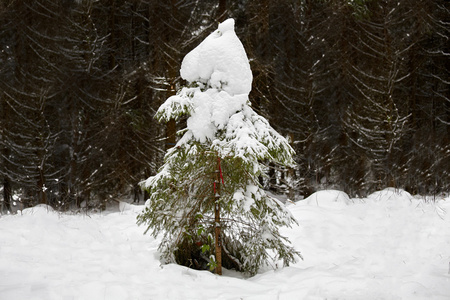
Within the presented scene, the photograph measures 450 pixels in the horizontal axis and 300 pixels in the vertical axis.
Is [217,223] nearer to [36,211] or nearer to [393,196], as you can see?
[36,211]

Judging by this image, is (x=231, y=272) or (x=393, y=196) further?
(x=393, y=196)

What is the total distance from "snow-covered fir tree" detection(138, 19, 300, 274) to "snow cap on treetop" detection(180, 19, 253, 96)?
0.05 ft

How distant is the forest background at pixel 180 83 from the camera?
13.6m

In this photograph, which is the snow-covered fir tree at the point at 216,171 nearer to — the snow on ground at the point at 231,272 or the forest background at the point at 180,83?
the snow on ground at the point at 231,272

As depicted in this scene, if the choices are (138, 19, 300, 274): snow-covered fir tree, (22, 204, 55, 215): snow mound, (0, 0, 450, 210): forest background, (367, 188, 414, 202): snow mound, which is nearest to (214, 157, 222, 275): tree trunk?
(138, 19, 300, 274): snow-covered fir tree

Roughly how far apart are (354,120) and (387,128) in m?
1.27

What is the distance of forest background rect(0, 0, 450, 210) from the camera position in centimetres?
1364

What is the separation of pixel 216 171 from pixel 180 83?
8.01 m

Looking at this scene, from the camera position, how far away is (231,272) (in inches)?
221

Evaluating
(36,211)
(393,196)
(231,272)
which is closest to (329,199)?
(393,196)

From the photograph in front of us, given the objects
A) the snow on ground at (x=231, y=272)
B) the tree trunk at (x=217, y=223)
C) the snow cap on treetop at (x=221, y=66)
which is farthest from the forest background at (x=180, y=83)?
the tree trunk at (x=217, y=223)

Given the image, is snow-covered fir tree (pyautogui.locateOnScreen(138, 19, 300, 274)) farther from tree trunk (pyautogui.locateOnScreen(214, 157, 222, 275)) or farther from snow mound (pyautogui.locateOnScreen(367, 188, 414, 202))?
snow mound (pyautogui.locateOnScreen(367, 188, 414, 202))

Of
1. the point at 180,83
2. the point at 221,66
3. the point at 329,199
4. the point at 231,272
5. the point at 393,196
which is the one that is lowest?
the point at 231,272

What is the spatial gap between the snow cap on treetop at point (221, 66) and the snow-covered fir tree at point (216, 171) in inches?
0.6
